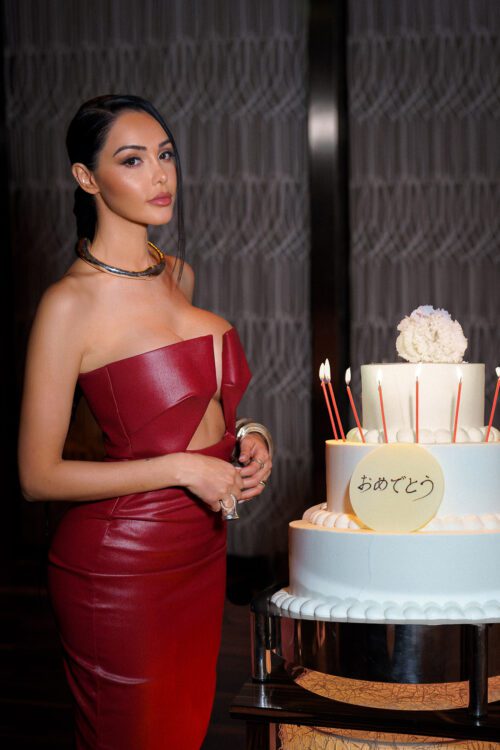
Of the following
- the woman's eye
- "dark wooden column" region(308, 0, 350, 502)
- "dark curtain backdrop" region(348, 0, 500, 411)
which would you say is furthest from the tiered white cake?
"dark curtain backdrop" region(348, 0, 500, 411)

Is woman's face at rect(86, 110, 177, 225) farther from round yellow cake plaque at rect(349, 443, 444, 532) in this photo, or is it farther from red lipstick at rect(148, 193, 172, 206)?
round yellow cake plaque at rect(349, 443, 444, 532)

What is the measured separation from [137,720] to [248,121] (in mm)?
3849

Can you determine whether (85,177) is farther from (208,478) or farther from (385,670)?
(385,670)

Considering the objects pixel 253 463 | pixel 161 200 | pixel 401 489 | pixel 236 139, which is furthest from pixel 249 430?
pixel 236 139

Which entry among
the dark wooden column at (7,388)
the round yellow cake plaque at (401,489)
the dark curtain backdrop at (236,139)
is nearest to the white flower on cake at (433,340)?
the round yellow cake plaque at (401,489)

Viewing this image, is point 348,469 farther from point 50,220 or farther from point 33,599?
point 50,220

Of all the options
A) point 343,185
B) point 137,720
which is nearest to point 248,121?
point 343,185

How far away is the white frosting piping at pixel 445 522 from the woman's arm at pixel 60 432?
0.99 feet

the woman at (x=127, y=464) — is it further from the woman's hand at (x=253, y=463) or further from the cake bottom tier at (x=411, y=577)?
the cake bottom tier at (x=411, y=577)

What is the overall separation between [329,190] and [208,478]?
10.6ft

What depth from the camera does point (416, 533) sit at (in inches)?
66.6

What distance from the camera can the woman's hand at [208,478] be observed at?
5.64 ft

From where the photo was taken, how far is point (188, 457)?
173cm

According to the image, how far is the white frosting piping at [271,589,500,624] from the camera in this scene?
5.31 ft
